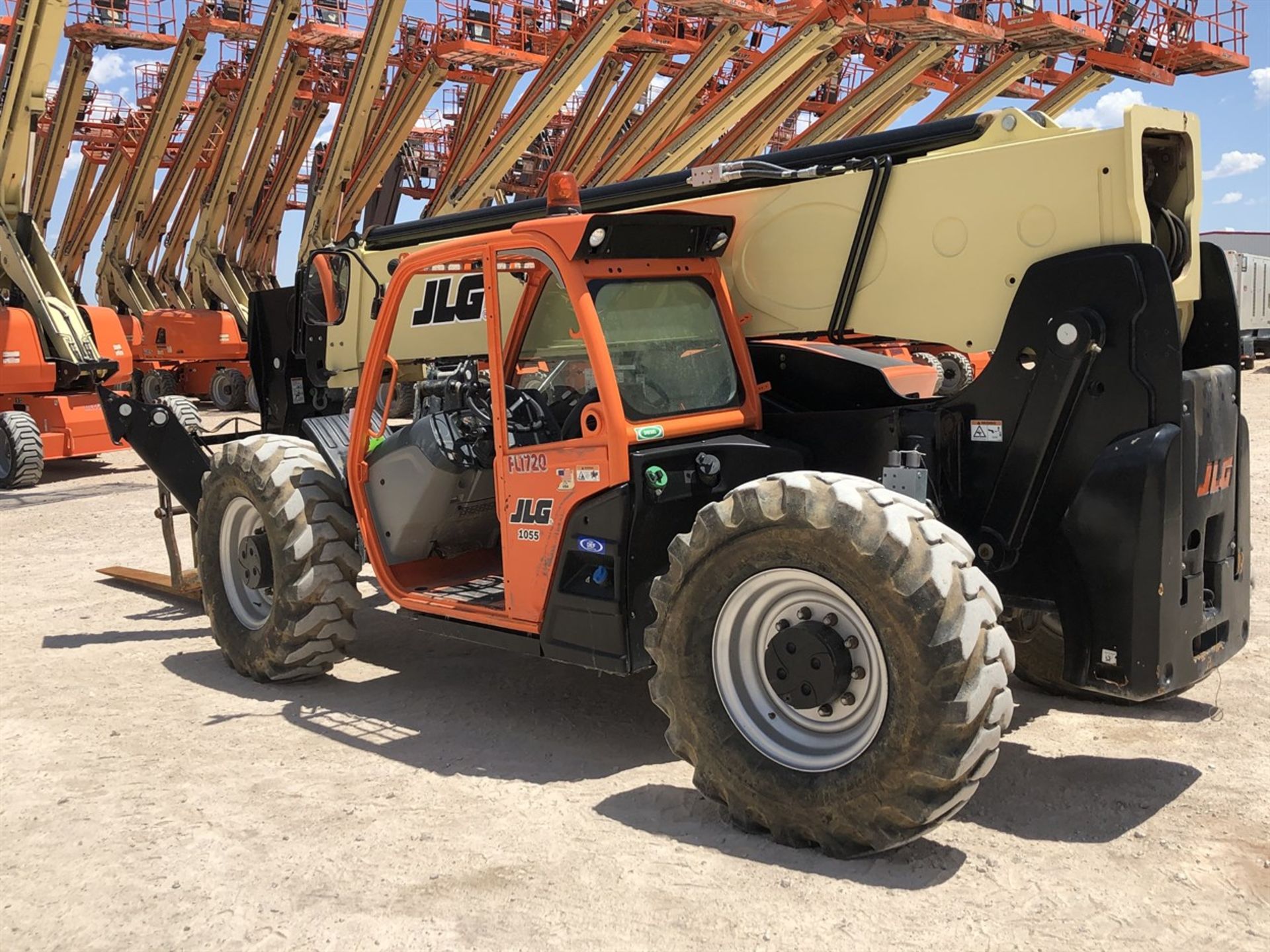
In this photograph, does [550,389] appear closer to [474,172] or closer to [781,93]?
[474,172]

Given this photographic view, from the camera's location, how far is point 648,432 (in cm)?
498

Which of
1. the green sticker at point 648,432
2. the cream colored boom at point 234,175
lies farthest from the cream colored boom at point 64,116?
the green sticker at point 648,432

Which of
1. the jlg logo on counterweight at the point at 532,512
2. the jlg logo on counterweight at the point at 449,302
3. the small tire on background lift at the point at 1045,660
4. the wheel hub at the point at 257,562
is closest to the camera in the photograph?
the jlg logo on counterweight at the point at 532,512

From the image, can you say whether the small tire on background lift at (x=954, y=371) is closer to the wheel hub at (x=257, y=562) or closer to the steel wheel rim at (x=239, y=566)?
the wheel hub at (x=257, y=562)

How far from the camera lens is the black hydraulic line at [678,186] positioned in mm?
4953

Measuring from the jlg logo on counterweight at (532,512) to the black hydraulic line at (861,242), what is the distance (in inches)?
54.2

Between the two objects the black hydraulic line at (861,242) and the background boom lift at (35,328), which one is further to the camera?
the background boom lift at (35,328)

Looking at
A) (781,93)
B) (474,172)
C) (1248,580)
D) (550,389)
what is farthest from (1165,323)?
(781,93)

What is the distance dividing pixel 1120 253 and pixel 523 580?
105 inches

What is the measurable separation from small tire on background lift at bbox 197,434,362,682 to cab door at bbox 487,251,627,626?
47.9 inches

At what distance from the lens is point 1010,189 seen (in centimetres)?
459

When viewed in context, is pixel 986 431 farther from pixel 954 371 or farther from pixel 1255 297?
pixel 1255 297

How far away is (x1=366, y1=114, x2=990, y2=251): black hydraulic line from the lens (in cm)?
495

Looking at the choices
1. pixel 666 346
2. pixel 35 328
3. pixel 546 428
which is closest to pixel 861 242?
pixel 666 346
